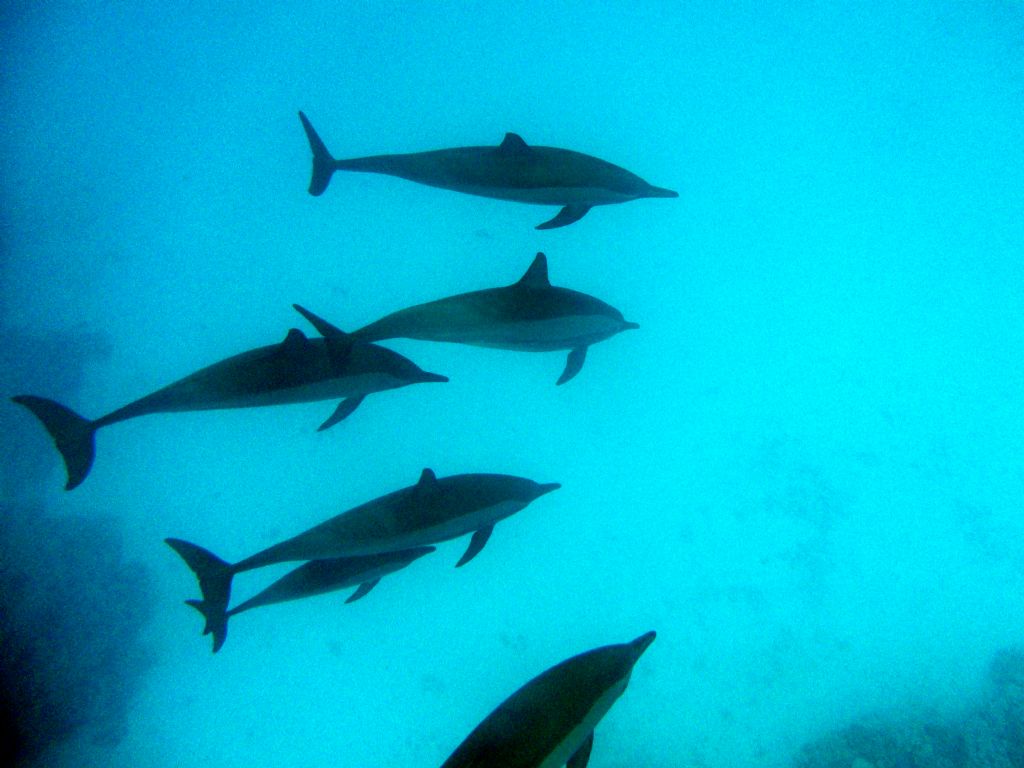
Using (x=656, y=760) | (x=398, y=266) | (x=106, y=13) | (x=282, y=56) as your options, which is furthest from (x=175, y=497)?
(x=106, y=13)

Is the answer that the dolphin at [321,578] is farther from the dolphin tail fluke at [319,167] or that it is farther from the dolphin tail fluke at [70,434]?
the dolphin tail fluke at [319,167]

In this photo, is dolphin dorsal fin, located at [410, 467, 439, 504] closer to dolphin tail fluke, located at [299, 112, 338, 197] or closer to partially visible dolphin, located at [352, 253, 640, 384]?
partially visible dolphin, located at [352, 253, 640, 384]

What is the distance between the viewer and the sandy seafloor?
1152 cm

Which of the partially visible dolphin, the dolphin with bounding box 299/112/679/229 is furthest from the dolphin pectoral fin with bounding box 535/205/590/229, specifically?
the partially visible dolphin

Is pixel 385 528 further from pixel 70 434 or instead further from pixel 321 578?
pixel 70 434

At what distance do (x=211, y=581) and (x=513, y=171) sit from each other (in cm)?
307

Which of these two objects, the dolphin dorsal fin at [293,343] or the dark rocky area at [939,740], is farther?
the dark rocky area at [939,740]

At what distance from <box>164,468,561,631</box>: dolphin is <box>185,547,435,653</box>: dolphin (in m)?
0.09

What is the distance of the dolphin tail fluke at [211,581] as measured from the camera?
134 inches

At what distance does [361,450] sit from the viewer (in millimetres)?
12461

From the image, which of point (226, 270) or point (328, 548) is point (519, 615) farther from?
point (226, 270)

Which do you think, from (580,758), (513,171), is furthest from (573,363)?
(580,758)

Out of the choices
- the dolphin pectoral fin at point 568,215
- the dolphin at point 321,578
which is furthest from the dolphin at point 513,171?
the dolphin at point 321,578

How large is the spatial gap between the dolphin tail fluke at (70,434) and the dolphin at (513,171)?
7.47ft
